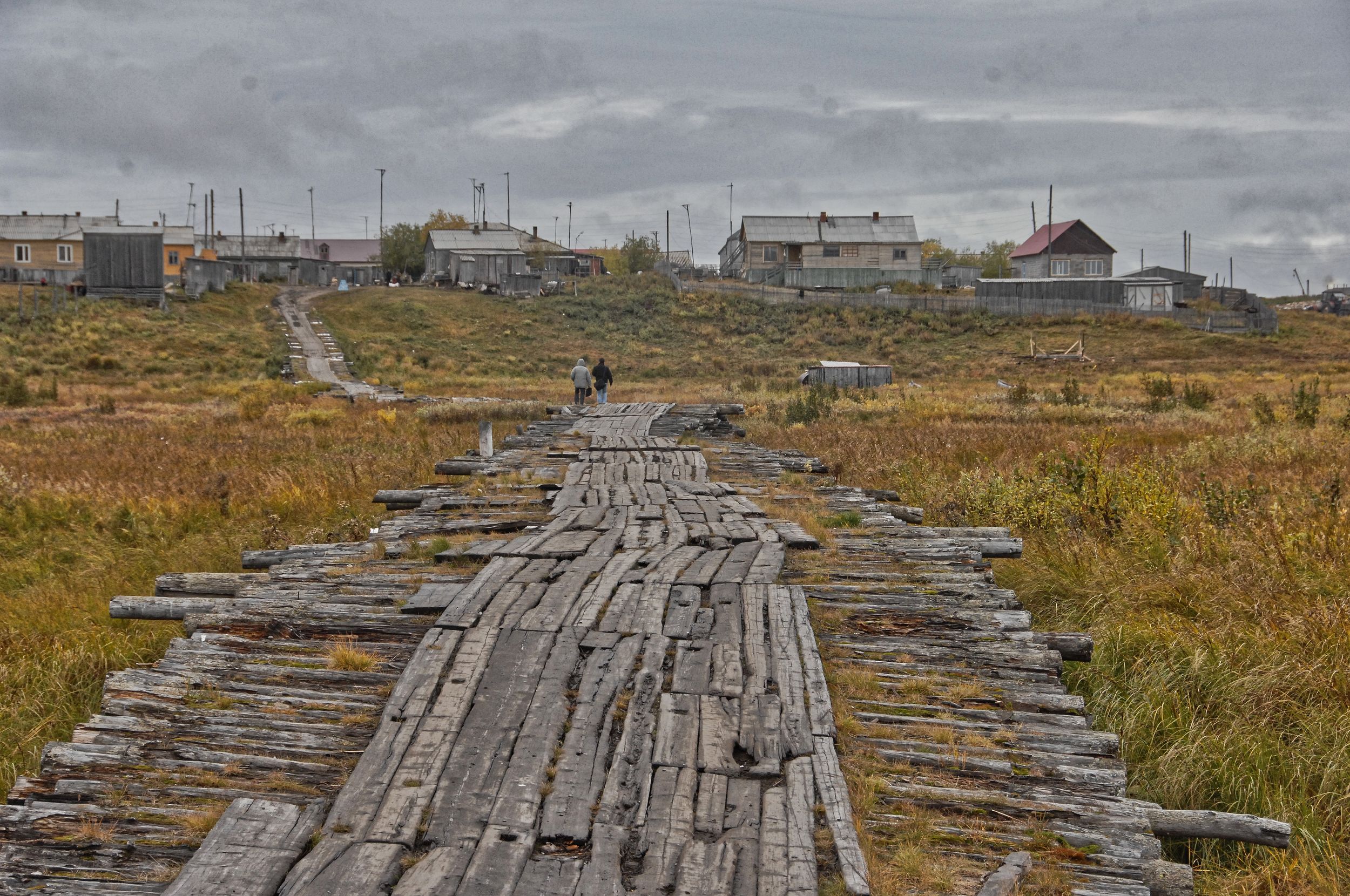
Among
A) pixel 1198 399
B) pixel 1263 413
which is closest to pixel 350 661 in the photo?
pixel 1263 413

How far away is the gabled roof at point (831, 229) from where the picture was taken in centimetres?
7488

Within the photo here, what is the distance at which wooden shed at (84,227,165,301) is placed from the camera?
2125 inches

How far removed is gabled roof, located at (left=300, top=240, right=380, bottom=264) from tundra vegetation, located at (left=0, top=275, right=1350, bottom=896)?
6313 centimetres

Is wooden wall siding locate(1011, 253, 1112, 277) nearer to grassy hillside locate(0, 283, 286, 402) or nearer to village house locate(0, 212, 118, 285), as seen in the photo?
grassy hillside locate(0, 283, 286, 402)

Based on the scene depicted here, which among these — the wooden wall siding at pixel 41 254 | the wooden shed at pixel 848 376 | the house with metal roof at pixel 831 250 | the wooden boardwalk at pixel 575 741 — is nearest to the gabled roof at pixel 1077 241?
the house with metal roof at pixel 831 250

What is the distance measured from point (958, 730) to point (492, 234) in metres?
81.0

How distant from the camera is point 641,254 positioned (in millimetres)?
96875

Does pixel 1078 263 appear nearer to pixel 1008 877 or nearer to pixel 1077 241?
pixel 1077 241

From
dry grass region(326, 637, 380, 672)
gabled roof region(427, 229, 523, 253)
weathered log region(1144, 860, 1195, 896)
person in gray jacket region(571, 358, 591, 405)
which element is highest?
gabled roof region(427, 229, 523, 253)

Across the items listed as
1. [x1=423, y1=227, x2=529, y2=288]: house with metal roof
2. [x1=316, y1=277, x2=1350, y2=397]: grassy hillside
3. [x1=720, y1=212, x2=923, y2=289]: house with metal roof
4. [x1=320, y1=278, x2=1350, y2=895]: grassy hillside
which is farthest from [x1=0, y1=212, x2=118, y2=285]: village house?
[x1=720, y1=212, x2=923, y2=289]: house with metal roof

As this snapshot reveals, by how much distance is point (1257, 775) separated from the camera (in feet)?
19.5

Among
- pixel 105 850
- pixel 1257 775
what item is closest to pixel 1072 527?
pixel 1257 775

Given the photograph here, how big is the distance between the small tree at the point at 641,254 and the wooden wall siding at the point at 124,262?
4664 centimetres

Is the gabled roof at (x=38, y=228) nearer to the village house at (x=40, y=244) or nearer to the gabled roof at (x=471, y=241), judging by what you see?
the village house at (x=40, y=244)
